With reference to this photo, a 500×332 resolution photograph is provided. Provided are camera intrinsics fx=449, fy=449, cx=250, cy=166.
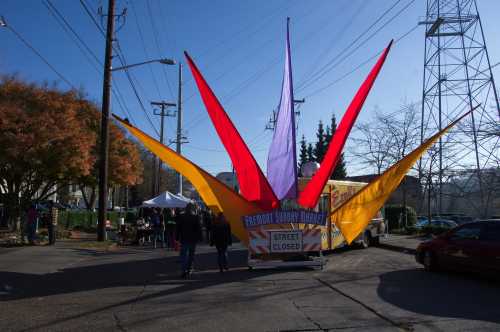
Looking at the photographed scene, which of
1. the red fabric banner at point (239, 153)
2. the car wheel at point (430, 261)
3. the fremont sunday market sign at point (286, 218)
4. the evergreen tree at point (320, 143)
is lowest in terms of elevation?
the car wheel at point (430, 261)

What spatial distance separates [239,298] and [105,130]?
12900 mm

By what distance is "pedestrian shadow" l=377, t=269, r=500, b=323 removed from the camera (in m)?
7.16

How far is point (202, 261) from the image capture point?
14117 mm

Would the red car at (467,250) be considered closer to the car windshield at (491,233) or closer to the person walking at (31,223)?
the car windshield at (491,233)

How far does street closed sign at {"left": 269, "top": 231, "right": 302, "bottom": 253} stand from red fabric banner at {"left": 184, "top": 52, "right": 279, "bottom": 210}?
4.49ft

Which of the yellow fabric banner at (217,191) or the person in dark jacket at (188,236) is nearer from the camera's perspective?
the person in dark jacket at (188,236)

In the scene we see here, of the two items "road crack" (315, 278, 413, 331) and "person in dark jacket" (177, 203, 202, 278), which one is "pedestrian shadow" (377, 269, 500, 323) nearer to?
"road crack" (315, 278, 413, 331)

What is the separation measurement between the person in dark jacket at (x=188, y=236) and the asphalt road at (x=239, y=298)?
1.28 ft

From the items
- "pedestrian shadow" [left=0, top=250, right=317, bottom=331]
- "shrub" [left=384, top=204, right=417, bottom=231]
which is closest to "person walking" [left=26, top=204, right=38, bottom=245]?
"pedestrian shadow" [left=0, top=250, right=317, bottom=331]

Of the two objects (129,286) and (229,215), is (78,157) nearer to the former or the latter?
(229,215)

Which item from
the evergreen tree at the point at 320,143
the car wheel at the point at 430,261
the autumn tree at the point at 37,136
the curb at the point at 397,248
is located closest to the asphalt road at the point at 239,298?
the car wheel at the point at 430,261

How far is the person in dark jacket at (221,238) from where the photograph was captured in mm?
11516

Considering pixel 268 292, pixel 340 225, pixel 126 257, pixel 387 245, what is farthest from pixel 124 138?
pixel 268 292

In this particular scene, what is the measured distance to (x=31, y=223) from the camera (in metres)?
16.5
